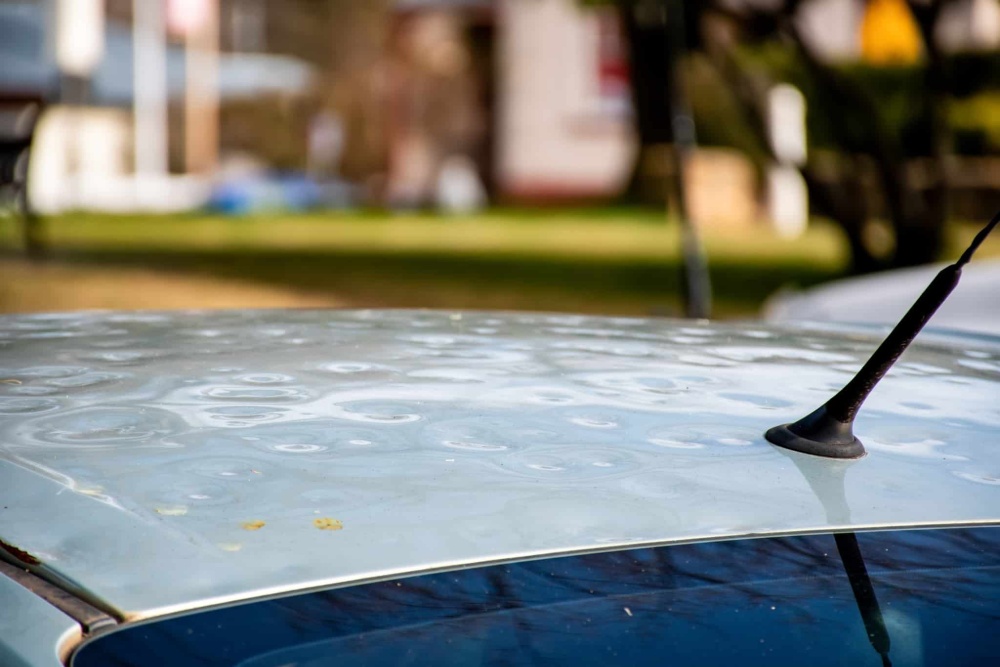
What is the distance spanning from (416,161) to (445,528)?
25636 millimetres

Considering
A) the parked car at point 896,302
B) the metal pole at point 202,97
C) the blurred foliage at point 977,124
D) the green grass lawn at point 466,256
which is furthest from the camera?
the metal pole at point 202,97

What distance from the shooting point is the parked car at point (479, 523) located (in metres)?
0.99

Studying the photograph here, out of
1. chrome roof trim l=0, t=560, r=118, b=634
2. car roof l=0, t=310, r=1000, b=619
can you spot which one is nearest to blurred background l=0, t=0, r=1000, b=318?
car roof l=0, t=310, r=1000, b=619

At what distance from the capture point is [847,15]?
21.6 metres

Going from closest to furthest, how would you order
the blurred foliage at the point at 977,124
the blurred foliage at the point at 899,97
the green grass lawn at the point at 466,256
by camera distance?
the green grass lawn at the point at 466,256
the blurred foliage at the point at 899,97
the blurred foliage at the point at 977,124

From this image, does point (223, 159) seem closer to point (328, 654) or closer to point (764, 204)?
point (764, 204)

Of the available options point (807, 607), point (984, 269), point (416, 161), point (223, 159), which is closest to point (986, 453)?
point (807, 607)

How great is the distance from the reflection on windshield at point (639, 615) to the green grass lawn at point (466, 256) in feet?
25.9

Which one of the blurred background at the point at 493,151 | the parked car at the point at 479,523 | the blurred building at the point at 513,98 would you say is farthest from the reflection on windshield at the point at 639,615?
the blurred building at the point at 513,98

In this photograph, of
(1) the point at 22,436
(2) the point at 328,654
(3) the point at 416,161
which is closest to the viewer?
(2) the point at 328,654

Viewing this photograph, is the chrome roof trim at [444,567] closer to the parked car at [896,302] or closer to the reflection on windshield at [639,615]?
the reflection on windshield at [639,615]

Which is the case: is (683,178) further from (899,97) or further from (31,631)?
(899,97)

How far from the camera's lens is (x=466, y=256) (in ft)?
43.8

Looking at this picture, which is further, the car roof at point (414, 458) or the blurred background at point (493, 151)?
the blurred background at point (493, 151)
